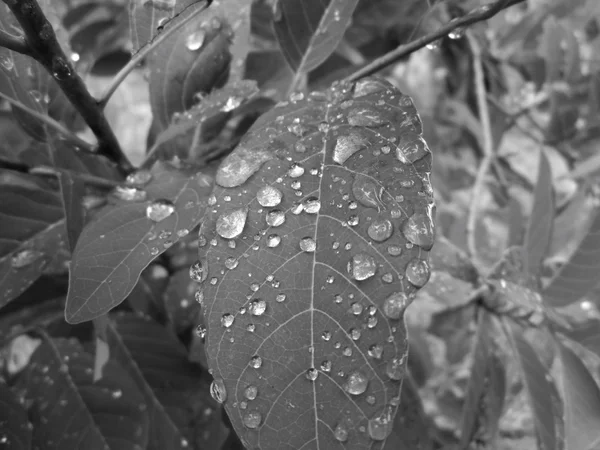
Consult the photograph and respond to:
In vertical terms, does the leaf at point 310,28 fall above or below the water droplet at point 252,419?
above

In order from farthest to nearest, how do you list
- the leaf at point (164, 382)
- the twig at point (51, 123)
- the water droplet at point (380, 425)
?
the leaf at point (164, 382), the twig at point (51, 123), the water droplet at point (380, 425)

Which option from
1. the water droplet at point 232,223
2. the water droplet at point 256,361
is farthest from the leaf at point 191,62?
the water droplet at point 256,361

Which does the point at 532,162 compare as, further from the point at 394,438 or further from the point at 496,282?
the point at 394,438

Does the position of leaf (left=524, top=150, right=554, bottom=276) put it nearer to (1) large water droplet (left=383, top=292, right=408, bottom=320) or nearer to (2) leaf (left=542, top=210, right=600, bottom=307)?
(2) leaf (left=542, top=210, right=600, bottom=307)

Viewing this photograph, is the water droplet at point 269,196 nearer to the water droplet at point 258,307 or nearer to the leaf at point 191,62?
the water droplet at point 258,307

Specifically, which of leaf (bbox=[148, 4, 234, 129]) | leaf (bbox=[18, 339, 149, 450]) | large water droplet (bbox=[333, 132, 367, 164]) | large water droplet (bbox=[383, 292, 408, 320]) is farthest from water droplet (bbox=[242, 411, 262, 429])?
leaf (bbox=[148, 4, 234, 129])

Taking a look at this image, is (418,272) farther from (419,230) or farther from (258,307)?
(258,307)

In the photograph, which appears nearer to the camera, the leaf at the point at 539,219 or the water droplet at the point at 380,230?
the water droplet at the point at 380,230
